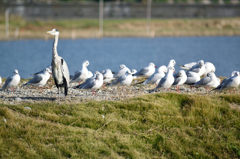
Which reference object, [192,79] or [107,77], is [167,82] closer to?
[192,79]

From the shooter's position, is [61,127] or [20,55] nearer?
[61,127]

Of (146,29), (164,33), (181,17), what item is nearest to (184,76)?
(164,33)

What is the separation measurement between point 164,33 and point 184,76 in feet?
160

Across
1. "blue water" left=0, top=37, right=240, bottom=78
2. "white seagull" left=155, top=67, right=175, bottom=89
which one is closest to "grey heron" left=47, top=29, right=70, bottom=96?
"white seagull" left=155, top=67, right=175, bottom=89

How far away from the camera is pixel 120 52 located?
53.2 m

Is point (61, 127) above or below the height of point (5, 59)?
above

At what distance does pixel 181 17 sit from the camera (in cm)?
8731

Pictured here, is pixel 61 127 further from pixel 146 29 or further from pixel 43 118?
pixel 146 29

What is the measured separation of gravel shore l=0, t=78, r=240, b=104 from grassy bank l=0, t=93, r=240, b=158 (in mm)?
772

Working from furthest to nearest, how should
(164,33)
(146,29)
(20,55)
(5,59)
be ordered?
(146,29)
(164,33)
(20,55)
(5,59)

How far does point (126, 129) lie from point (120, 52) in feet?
127

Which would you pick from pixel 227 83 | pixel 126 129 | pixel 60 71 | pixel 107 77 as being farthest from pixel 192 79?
pixel 126 129

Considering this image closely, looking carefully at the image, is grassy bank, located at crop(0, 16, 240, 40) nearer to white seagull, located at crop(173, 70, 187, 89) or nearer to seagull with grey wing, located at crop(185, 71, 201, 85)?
seagull with grey wing, located at crop(185, 71, 201, 85)

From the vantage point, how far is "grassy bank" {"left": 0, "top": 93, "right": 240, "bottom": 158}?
44.3 feet
